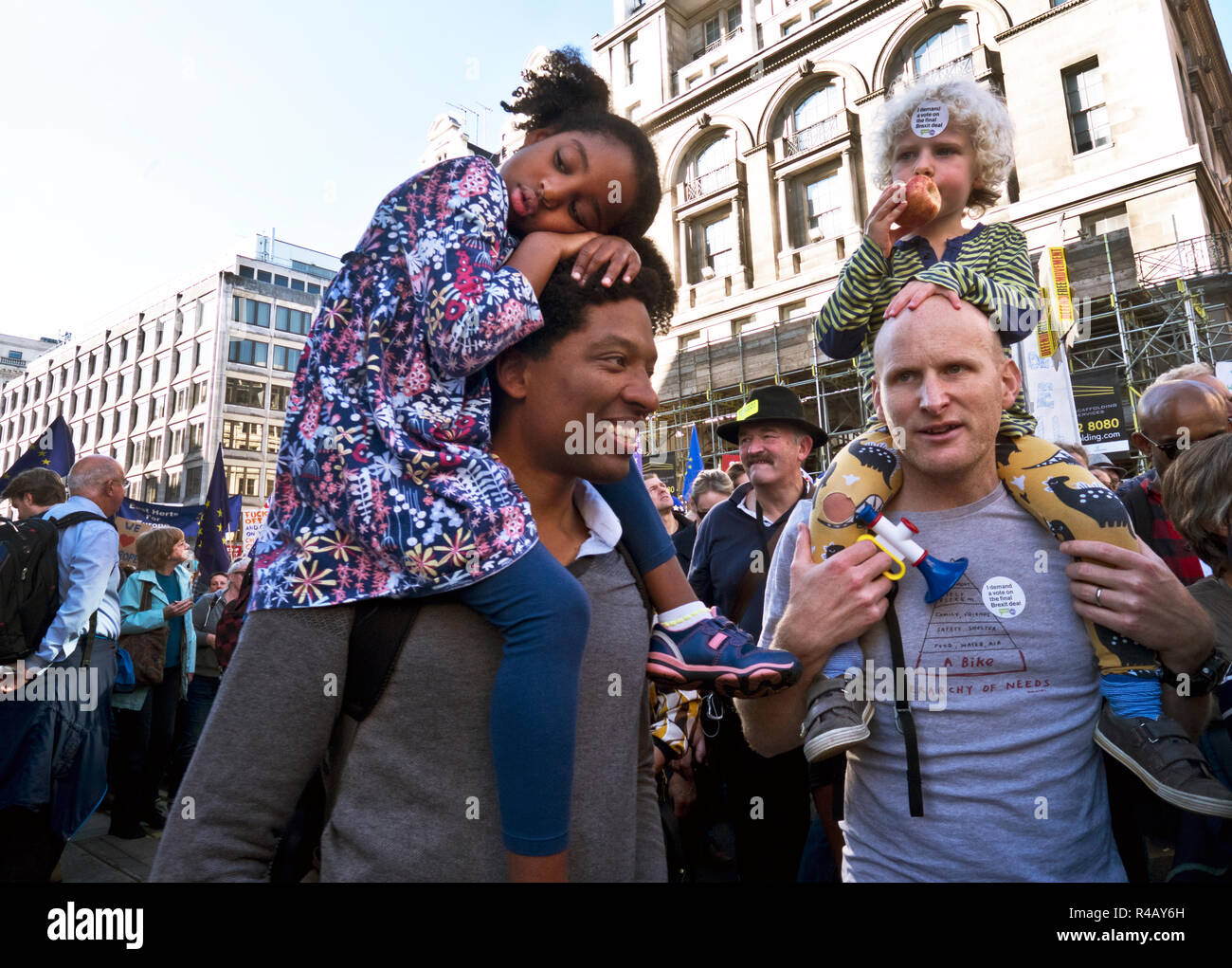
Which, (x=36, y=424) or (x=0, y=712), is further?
(x=36, y=424)

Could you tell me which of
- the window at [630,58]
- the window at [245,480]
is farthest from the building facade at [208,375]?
the window at [630,58]

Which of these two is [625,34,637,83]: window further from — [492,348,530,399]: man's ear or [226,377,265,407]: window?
[492,348,530,399]: man's ear

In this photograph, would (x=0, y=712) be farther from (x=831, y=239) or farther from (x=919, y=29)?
(x=919, y=29)

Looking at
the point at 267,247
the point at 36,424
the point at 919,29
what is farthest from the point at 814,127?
the point at 36,424

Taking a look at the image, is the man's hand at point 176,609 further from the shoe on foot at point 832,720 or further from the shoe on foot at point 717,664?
the shoe on foot at point 832,720

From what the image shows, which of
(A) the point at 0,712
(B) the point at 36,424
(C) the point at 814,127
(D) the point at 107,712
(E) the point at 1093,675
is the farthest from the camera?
(B) the point at 36,424

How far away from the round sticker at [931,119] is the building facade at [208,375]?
162ft

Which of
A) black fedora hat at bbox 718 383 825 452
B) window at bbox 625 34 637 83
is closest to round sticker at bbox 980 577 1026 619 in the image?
black fedora hat at bbox 718 383 825 452

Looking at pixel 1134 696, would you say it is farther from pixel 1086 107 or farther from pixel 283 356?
pixel 283 356

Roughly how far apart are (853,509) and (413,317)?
1.31 m

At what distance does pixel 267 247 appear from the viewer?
174ft

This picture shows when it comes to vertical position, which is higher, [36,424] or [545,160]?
[36,424]

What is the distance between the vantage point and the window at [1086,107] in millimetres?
21000
